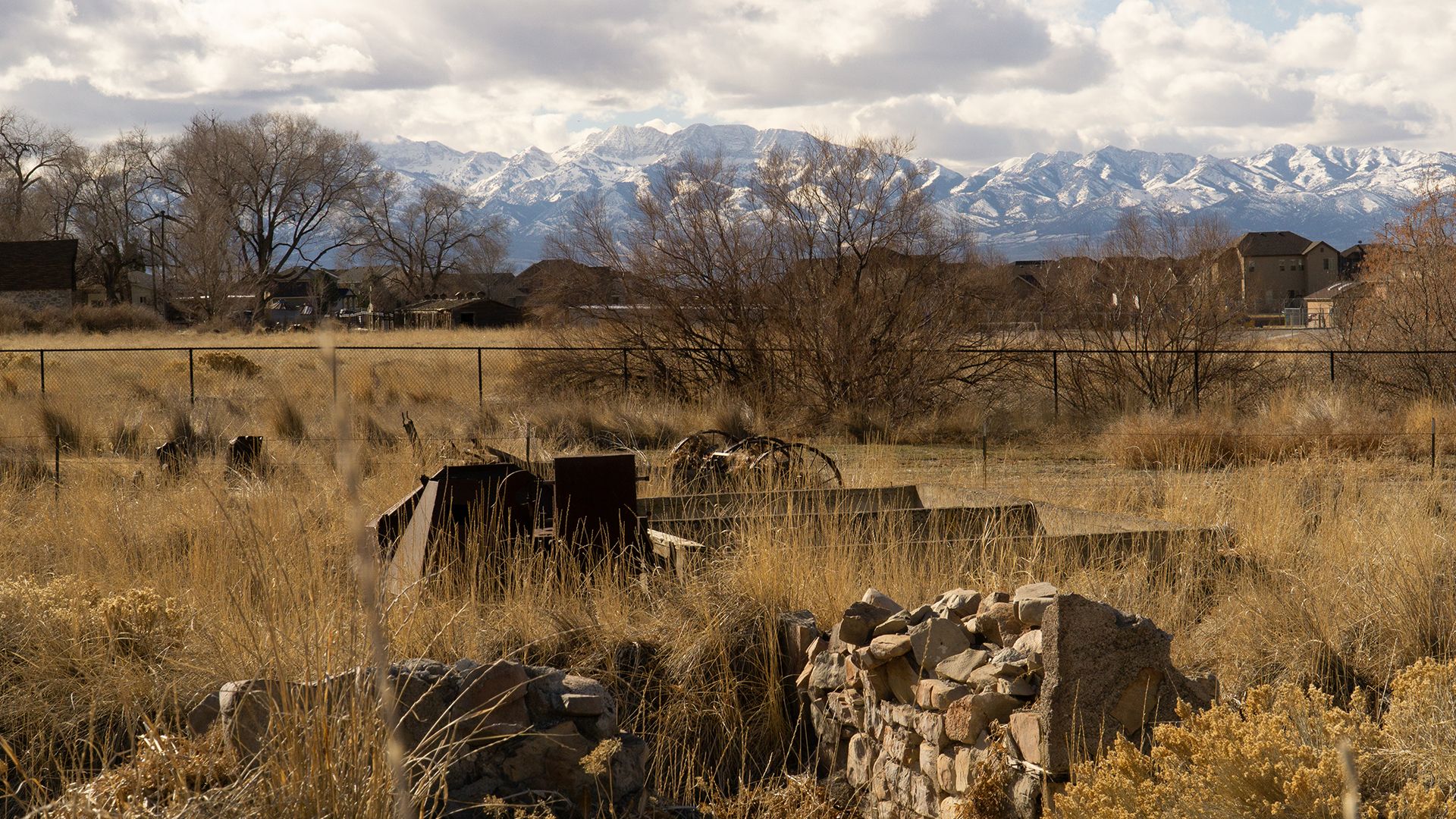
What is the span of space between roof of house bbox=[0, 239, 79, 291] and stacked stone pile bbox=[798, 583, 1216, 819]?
58.2 meters

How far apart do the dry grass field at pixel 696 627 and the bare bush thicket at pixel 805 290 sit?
23.4ft

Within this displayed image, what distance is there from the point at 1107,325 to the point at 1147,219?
385 centimetres

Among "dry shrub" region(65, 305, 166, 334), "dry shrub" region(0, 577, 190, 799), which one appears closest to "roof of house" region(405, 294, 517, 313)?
"dry shrub" region(65, 305, 166, 334)

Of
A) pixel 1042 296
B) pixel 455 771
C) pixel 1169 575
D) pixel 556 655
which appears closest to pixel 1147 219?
pixel 1042 296

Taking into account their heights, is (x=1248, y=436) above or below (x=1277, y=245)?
below

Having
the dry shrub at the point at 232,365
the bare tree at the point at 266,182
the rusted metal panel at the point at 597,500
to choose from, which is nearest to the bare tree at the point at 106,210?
the bare tree at the point at 266,182

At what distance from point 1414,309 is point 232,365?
24410 mm

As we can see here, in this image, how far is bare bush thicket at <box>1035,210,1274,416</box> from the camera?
1973 cm

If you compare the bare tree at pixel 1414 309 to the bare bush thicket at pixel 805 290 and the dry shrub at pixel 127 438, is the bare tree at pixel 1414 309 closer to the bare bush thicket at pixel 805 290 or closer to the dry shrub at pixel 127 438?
the bare bush thicket at pixel 805 290

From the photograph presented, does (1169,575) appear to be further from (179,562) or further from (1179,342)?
(1179,342)

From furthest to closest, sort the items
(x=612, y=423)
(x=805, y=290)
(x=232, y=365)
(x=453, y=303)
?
(x=453, y=303)
(x=232, y=365)
(x=805, y=290)
(x=612, y=423)

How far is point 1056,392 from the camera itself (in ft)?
61.1

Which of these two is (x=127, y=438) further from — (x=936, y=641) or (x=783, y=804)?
(x=936, y=641)

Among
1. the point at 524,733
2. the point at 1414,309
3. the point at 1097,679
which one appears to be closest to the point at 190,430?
the point at 524,733
